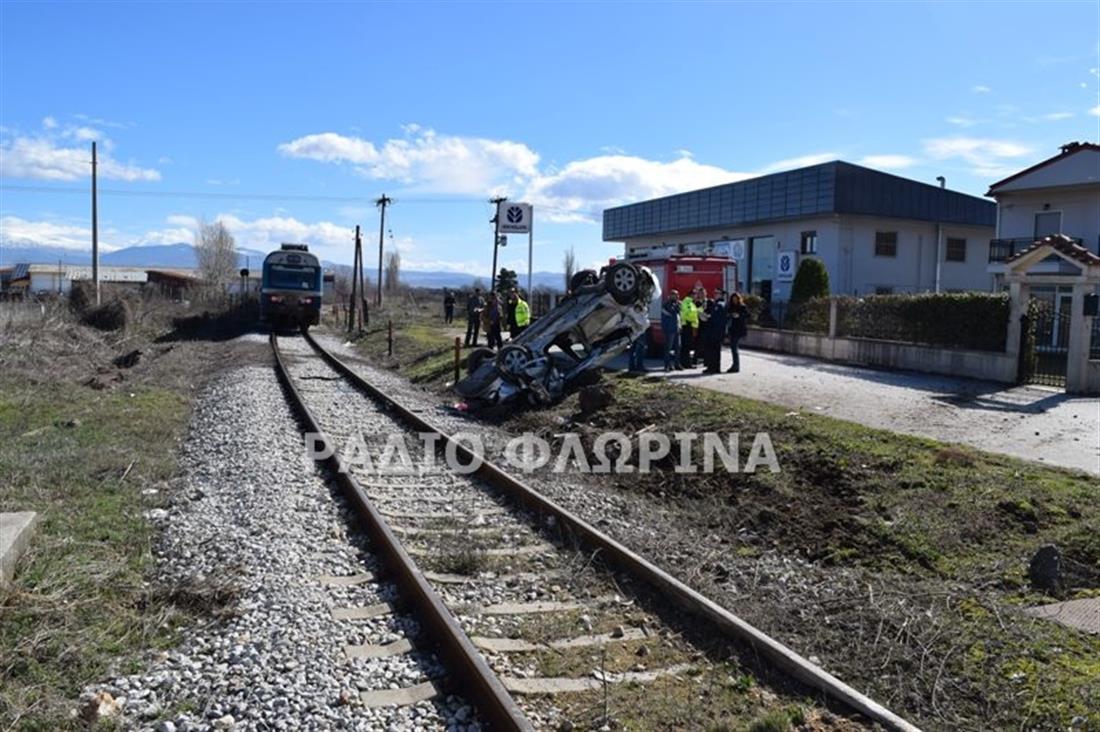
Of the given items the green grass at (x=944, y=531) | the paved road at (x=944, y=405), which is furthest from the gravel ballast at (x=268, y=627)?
the paved road at (x=944, y=405)


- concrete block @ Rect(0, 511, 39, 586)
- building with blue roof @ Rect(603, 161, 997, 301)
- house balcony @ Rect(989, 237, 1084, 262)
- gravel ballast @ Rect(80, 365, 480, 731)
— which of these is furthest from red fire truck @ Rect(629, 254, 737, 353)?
building with blue roof @ Rect(603, 161, 997, 301)

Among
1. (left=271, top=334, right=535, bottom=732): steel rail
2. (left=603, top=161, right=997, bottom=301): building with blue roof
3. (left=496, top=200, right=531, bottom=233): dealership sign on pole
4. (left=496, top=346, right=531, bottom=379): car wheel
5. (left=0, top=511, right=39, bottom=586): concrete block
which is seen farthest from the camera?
(left=603, top=161, right=997, bottom=301): building with blue roof

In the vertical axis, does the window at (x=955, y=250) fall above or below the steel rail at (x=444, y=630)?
above

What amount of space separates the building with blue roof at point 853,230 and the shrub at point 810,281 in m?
7.70

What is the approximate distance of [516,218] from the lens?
111 feet

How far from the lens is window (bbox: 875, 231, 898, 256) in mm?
43287

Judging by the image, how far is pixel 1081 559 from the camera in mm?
6762

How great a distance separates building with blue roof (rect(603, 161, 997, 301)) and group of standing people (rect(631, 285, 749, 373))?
23317 millimetres

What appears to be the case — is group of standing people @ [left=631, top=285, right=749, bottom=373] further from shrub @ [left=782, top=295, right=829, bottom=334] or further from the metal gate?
shrub @ [left=782, top=295, right=829, bottom=334]

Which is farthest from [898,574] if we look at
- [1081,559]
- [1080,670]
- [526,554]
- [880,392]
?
[880,392]

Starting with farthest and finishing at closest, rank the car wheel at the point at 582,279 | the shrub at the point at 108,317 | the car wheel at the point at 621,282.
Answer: the shrub at the point at 108,317
the car wheel at the point at 582,279
the car wheel at the point at 621,282

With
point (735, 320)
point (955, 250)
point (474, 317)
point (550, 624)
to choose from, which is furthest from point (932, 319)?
point (955, 250)

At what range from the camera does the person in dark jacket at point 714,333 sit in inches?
743

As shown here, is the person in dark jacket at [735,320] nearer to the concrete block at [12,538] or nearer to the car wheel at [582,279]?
the car wheel at [582,279]
